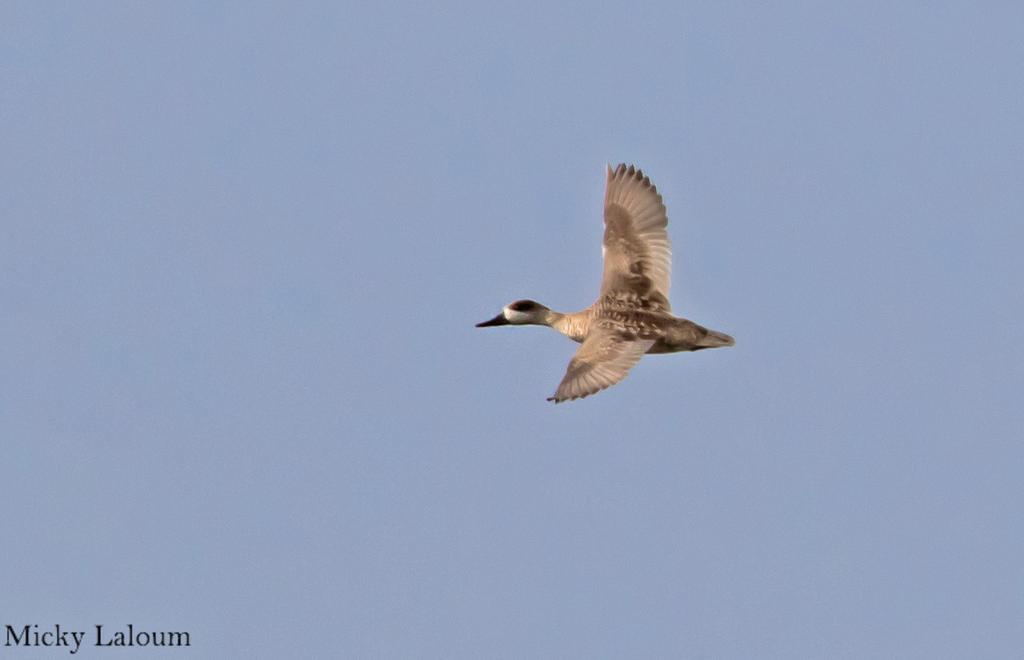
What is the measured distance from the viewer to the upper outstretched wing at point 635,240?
76.2 feet

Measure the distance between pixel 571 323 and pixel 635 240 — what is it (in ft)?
4.94

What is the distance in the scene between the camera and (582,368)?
20188mm

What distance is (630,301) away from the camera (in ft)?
75.1

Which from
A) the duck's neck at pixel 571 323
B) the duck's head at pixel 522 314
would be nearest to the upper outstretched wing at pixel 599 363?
the duck's neck at pixel 571 323

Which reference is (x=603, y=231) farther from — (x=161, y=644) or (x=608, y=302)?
(x=161, y=644)

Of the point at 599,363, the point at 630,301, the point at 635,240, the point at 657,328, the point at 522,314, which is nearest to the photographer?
the point at 599,363

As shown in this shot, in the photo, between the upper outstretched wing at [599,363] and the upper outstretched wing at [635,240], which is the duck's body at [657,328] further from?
the upper outstretched wing at [635,240]

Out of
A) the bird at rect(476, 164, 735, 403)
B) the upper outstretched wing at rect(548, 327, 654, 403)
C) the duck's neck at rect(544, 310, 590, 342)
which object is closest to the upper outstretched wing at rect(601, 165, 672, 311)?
the bird at rect(476, 164, 735, 403)

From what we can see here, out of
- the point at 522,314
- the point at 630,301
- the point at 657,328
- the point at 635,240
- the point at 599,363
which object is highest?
the point at 635,240

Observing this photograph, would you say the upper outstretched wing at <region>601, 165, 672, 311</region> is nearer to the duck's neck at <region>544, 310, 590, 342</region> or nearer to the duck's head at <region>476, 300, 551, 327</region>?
the duck's neck at <region>544, 310, 590, 342</region>

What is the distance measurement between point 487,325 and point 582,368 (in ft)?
14.7

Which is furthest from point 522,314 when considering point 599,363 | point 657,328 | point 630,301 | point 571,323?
point 599,363

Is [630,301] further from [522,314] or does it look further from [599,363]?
[599,363]

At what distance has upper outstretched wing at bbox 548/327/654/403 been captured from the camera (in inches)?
774
